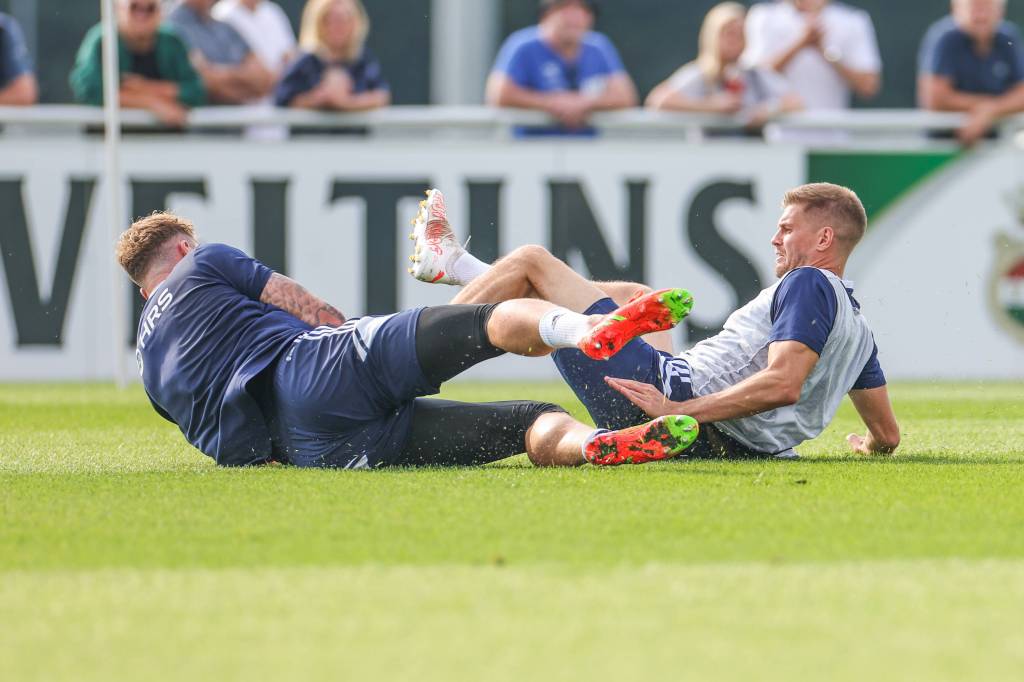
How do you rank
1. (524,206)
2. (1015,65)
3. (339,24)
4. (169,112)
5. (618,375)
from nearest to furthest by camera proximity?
(618,375) < (339,24) < (169,112) < (524,206) < (1015,65)

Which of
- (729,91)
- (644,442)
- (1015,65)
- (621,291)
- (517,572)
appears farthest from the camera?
(1015,65)

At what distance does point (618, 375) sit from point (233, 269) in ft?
4.98

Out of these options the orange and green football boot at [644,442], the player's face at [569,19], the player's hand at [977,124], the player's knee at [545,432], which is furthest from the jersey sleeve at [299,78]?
the orange and green football boot at [644,442]

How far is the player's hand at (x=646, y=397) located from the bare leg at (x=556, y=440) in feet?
0.61

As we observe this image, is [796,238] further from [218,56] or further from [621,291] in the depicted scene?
[218,56]

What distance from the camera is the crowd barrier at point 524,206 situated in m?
12.1

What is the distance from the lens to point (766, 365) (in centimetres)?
629

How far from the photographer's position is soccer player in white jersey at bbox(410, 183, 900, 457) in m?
6.04

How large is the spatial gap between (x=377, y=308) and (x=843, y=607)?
8906 mm

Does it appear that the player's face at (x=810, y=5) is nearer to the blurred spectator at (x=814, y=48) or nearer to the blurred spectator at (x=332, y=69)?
the blurred spectator at (x=814, y=48)

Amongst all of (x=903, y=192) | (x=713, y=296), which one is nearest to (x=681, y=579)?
(x=713, y=296)

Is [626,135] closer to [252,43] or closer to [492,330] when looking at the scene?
[252,43]

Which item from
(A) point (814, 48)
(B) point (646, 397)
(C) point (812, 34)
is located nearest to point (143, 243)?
(B) point (646, 397)

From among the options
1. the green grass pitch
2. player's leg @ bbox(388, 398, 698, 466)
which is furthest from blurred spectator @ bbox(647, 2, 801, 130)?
player's leg @ bbox(388, 398, 698, 466)
